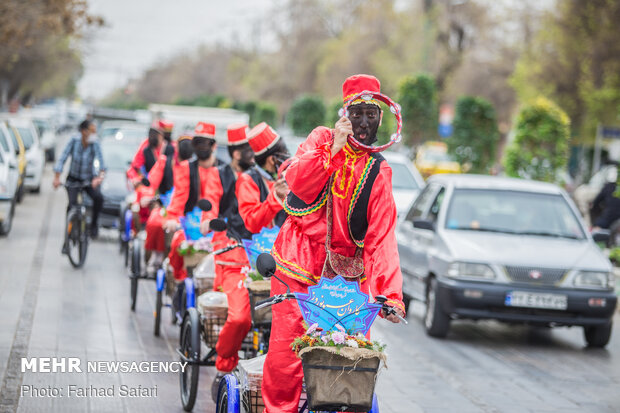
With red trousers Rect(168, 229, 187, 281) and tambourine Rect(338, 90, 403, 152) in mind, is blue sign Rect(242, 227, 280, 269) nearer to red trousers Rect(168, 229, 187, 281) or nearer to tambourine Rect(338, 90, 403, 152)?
tambourine Rect(338, 90, 403, 152)

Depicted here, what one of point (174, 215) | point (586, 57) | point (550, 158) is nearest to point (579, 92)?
point (586, 57)

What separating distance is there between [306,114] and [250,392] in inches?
1363

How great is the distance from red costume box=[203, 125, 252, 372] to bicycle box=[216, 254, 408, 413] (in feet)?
2.98

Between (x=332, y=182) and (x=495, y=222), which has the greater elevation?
(x=332, y=182)

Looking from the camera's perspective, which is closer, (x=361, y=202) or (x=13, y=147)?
(x=361, y=202)

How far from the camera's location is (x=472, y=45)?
190 feet

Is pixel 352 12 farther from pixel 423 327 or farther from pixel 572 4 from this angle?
pixel 423 327

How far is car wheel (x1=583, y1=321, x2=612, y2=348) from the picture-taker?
10.7 m

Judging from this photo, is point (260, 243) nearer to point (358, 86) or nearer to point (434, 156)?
point (358, 86)

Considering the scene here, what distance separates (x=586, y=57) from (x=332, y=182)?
3407 centimetres

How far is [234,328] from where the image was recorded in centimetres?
649

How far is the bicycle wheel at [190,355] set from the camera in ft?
22.1

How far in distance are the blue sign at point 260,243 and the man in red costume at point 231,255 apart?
153 mm

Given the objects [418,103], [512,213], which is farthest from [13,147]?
[418,103]
